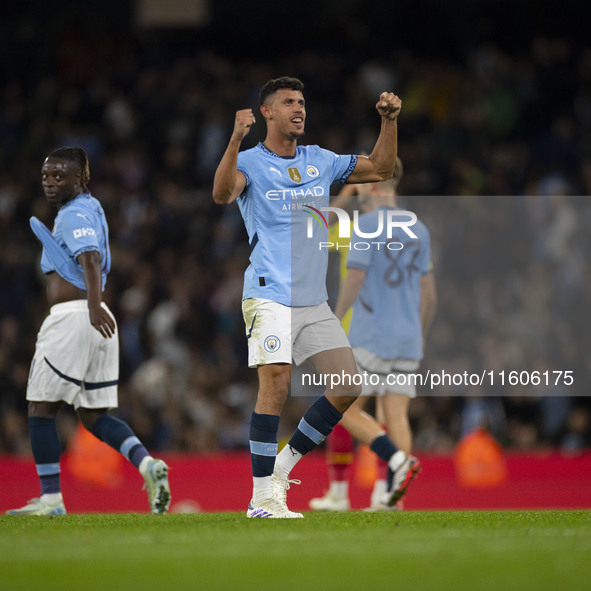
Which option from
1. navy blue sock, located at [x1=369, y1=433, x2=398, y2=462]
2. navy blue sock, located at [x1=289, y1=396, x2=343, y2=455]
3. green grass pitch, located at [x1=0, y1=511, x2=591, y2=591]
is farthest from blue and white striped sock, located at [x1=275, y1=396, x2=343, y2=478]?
navy blue sock, located at [x1=369, y1=433, x2=398, y2=462]

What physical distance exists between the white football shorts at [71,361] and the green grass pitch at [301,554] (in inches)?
44.5

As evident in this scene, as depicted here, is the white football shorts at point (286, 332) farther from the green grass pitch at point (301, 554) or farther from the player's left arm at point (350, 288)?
the player's left arm at point (350, 288)

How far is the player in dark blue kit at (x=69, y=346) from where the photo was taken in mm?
6754

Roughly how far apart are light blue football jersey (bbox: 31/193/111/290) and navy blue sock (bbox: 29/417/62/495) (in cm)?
88

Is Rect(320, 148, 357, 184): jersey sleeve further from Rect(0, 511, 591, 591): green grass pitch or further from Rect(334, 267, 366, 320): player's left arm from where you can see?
Rect(0, 511, 591, 591): green grass pitch

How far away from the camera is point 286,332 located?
19.3 ft

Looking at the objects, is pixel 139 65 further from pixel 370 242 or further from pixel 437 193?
pixel 370 242

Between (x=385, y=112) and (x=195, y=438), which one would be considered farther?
(x=195, y=438)

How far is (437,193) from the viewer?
46.5ft

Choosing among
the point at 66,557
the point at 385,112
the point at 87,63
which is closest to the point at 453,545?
the point at 66,557

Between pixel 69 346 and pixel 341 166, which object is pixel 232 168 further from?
pixel 69 346

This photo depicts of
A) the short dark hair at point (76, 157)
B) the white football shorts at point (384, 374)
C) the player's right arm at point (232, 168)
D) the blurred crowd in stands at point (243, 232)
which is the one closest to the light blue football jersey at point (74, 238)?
the short dark hair at point (76, 157)

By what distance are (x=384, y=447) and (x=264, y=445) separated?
1720mm

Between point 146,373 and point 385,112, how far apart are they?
7.65 metres
